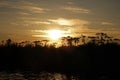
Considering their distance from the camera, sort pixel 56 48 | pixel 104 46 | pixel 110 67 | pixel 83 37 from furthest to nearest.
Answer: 1. pixel 83 37
2. pixel 56 48
3. pixel 104 46
4. pixel 110 67

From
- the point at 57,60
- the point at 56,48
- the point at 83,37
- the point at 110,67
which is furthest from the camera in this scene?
the point at 83,37

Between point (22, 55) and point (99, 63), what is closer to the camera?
point (99, 63)

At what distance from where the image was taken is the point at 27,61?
227 feet

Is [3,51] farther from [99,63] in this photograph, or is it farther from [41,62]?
[99,63]

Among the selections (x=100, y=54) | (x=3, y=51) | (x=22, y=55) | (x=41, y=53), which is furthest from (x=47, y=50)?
(x=100, y=54)

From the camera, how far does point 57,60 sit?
65875 mm

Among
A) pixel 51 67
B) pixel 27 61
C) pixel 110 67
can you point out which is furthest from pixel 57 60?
pixel 110 67

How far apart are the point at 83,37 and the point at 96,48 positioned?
70.5 ft

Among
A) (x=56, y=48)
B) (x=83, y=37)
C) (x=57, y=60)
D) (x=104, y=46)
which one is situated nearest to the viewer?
(x=104, y=46)

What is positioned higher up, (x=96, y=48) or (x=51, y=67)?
(x=96, y=48)

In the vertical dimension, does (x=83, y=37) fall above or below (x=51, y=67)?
above

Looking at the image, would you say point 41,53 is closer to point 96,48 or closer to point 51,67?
point 51,67

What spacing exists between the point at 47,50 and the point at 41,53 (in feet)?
4.96

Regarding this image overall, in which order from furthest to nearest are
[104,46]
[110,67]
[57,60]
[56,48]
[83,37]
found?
[83,37]
[56,48]
[57,60]
[104,46]
[110,67]
